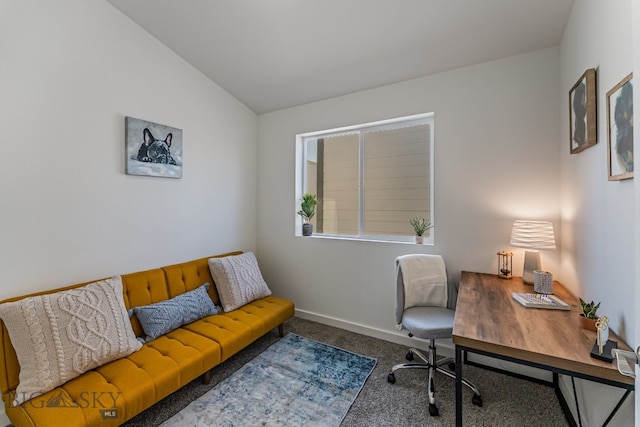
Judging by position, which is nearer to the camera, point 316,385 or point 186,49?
point 316,385

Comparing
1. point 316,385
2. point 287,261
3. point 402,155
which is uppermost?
point 402,155

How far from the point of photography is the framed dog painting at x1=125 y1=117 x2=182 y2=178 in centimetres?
226

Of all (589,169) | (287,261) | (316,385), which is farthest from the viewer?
(287,261)

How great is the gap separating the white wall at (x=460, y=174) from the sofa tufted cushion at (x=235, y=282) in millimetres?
626

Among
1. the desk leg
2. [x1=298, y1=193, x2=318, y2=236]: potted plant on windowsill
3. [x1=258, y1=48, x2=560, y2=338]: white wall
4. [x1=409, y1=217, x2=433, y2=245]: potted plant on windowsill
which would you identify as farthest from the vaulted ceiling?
the desk leg

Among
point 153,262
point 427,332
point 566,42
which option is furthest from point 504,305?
point 153,262

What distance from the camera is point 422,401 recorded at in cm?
184

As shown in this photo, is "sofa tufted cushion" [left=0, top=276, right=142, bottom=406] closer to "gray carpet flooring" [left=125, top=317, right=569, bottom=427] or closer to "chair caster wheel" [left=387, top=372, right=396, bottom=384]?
"gray carpet flooring" [left=125, top=317, right=569, bottom=427]

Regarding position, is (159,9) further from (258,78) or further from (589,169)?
(589,169)

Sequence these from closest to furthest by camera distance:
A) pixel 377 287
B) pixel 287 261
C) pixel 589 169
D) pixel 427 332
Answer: pixel 589 169, pixel 427 332, pixel 377 287, pixel 287 261

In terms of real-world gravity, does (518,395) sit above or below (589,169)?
below

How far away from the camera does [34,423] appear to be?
1.28 m

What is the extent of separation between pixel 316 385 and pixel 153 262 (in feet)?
5.85

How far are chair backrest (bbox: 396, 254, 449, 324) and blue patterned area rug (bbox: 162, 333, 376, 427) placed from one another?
676 millimetres
